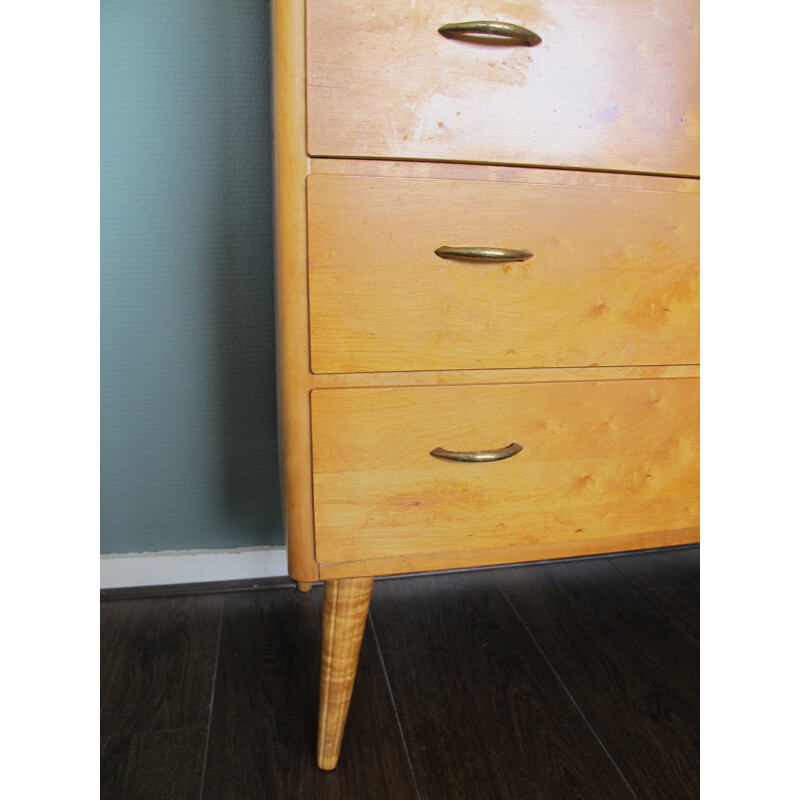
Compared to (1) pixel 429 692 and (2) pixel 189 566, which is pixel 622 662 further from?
(2) pixel 189 566

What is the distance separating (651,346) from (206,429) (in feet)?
2.21

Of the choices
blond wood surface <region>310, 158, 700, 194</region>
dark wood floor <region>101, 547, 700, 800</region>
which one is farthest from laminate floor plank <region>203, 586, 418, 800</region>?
blond wood surface <region>310, 158, 700, 194</region>

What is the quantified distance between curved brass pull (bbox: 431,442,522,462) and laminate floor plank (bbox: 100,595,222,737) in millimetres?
435

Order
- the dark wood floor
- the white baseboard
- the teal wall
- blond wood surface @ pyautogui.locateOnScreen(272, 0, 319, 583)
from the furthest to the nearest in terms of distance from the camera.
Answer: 1. the white baseboard
2. the teal wall
3. the dark wood floor
4. blond wood surface @ pyautogui.locateOnScreen(272, 0, 319, 583)

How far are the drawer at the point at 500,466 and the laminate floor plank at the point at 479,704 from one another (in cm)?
23

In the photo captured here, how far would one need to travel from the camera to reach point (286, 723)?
32.2 inches

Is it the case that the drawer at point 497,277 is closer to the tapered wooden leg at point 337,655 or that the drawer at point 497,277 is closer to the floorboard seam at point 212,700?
the tapered wooden leg at point 337,655

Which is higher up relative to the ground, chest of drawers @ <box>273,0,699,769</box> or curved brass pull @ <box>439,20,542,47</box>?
curved brass pull @ <box>439,20,542,47</box>

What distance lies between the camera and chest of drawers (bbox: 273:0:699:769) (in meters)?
0.65

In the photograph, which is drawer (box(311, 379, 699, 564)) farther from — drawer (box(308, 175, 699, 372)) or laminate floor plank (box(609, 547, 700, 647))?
laminate floor plank (box(609, 547, 700, 647))

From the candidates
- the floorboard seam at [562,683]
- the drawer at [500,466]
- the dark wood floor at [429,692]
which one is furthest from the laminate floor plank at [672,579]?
the drawer at [500,466]

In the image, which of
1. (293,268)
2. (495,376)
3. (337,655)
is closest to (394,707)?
(337,655)
